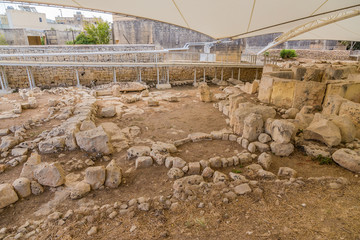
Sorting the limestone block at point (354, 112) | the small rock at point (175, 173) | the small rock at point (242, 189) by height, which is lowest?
the small rock at point (175, 173)

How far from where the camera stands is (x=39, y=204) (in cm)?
309

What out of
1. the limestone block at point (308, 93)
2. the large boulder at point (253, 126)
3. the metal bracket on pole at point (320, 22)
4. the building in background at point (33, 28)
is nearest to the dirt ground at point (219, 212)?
the large boulder at point (253, 126)

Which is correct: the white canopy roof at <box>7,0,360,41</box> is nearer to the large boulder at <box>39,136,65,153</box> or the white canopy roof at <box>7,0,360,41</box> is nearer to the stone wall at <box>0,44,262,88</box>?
the large boulder at <box>39,136,65,153</box>

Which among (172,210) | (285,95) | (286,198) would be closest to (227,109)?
(285,95)

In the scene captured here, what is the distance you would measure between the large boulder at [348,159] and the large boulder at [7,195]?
547 cm

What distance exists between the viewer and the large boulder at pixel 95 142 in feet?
14.5

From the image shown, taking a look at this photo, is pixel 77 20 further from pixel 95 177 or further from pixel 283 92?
pixel 95 177

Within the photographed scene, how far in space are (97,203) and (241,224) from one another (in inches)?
81.1

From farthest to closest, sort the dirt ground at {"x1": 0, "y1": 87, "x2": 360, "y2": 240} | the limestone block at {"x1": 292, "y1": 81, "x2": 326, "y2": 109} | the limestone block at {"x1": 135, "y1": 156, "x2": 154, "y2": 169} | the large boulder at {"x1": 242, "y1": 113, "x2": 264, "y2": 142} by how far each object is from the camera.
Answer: the limestone block at {"x1": 292, "y1": 81, "x2": 326, "y2": 109}, the large boulder at {"x1": 242, "y1": 113, "x2": 264, "y2": 142}, the limestone block at {"x1": 135, "y1": 156, "x2": 154, "y2": 169}, the dirt ground at {"x1": 0, "y1": 87, "x2": 360, "y2": 240}

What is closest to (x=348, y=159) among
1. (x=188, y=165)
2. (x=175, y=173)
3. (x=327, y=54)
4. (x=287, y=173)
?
(x=287, y=173)

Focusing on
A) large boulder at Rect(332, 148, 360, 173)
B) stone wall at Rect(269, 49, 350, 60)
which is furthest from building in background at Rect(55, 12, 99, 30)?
large boulder at Rect(332, 148, 360, 173)

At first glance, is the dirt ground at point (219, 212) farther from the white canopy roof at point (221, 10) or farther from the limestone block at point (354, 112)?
the white canopy roof at point (221, 10)

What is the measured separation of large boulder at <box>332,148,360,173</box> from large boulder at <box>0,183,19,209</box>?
215 inches

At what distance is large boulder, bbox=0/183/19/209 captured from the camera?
9.70 feet
